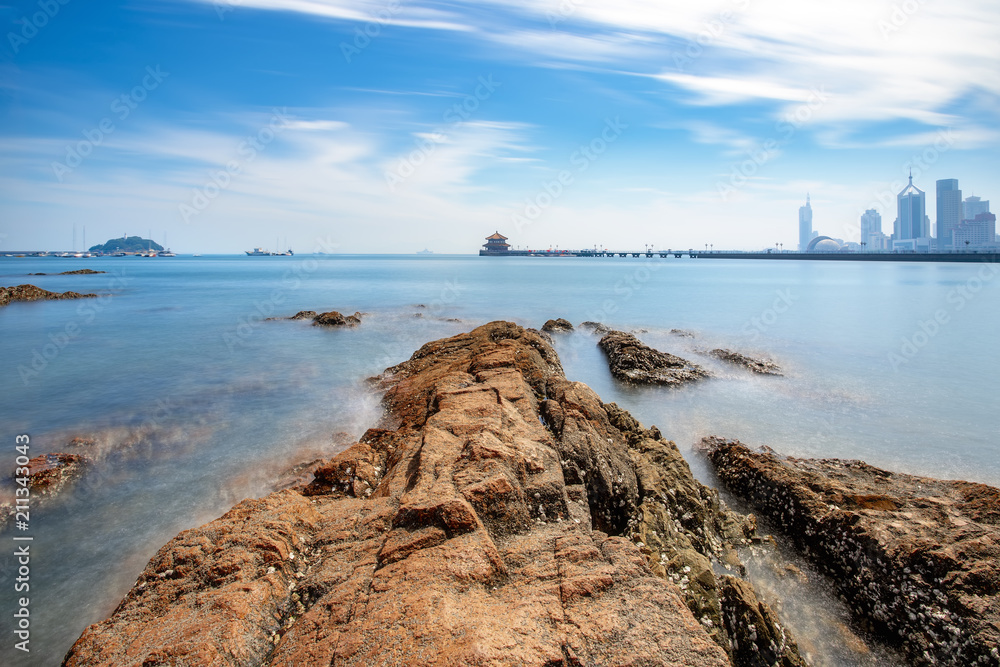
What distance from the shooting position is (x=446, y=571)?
387 cm

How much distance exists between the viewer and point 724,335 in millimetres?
26469

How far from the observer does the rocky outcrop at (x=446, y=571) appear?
330 centimetres

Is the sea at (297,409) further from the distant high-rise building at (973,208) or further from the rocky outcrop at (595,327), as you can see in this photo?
the distant high-rise building at (973,208)

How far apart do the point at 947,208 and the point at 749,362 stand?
23400 centimetres

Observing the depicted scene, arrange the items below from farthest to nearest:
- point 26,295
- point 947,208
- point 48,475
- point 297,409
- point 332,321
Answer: point 947,208
point 26,295
point 332,321
point 297,409
point 48,475

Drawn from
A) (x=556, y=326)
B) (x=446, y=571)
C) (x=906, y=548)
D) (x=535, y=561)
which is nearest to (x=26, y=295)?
(x=556, y=326)

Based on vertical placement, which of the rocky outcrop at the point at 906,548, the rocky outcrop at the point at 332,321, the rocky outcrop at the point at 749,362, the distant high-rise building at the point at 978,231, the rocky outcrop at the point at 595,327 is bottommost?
the rocky outcrop at the point at 906,548

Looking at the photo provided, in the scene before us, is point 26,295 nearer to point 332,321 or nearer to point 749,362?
point 332,321

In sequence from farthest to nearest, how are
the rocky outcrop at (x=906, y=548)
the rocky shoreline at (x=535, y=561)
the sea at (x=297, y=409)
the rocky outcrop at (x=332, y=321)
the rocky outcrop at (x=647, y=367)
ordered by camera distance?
the rocky outcrop at (x=332, y=321)
the rocky outcrop at (x=647, y=367)
the sea at (x=297, y=409)
the rocky outcrop at (x=906, y=548)
the rocky shoreline at (x=535, y=561)

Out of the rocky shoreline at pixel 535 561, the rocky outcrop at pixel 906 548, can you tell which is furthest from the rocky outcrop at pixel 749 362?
the rocky outcrop at pixel 906 548

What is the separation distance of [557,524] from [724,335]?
24.6 meters

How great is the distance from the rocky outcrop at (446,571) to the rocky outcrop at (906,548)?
1192mm

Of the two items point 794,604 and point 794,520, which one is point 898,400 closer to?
point 794,520

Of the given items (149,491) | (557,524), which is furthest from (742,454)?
(149,491)
